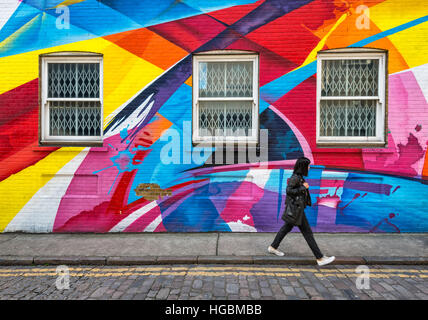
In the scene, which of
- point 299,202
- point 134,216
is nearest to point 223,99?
point 299,202

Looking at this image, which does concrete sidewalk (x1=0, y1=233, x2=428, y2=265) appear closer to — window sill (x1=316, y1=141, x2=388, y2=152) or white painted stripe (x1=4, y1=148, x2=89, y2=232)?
white painted stripe (x1=4, y1=148, x2=89, y2=232)

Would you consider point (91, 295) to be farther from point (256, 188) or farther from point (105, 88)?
point (105, 88)

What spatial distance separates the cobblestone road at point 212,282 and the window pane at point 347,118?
321cm

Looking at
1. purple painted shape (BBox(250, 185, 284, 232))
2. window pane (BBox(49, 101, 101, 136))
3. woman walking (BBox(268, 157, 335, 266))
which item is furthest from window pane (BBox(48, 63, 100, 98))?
woman walking (BBox(268, 157, 335, 266))

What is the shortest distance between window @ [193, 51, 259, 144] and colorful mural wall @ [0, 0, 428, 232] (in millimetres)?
293

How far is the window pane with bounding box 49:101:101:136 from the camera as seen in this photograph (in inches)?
281

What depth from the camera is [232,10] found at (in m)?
6.67

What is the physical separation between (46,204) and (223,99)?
5007mm

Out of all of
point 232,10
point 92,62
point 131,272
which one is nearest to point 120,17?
point 92,62

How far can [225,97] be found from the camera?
6.94 metres

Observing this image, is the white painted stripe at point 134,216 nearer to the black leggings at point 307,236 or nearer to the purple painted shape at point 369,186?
the black leggings at point 307,236

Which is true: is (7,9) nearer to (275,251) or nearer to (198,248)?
(198,248)

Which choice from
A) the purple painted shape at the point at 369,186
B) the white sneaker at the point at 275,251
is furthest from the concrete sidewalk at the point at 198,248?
the purple painted shape at the point at 369,186
